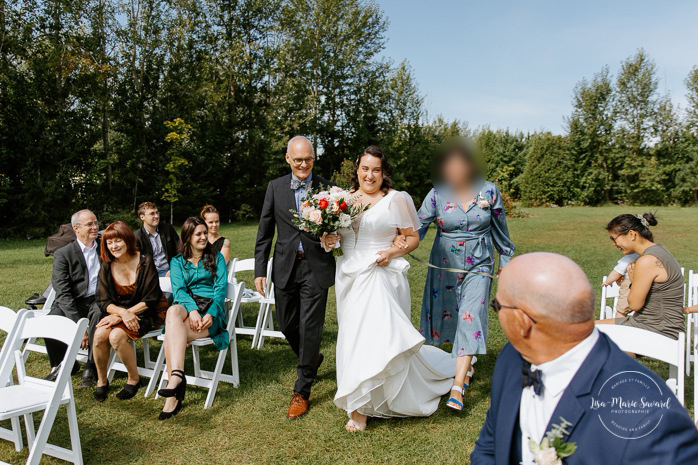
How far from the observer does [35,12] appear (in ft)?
70.1

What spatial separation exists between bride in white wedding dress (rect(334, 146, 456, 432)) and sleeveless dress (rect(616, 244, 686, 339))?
2.04 metres

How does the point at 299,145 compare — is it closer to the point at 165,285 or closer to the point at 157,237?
the point at 165,285

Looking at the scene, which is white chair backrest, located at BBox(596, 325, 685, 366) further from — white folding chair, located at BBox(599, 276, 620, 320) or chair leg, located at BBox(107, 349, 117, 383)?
chair leg, located at BBox(107, 349, 117, 383)

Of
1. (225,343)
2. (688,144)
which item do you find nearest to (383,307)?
(225,343)

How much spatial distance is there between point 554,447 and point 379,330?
2651 mm

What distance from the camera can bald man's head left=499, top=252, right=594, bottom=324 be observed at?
5.52 feet

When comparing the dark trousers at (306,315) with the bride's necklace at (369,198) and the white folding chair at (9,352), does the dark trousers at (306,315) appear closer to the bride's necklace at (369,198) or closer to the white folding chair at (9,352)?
the bride's necklace at (369,198)

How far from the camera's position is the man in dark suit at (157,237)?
22.7 feet

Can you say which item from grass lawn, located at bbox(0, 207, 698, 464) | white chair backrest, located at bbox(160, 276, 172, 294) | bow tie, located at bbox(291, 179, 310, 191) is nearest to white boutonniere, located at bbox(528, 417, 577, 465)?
grass lawn, located at bbox(0, 207, 698, 464)

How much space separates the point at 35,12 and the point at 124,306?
70.2 ft

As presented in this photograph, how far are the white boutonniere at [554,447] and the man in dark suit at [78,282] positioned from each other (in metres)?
4.96

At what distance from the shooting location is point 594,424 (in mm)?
1641

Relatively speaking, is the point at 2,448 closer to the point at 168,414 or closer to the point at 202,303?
the point at 168,414

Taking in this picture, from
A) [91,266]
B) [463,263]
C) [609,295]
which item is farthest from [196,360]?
[609,295]
